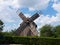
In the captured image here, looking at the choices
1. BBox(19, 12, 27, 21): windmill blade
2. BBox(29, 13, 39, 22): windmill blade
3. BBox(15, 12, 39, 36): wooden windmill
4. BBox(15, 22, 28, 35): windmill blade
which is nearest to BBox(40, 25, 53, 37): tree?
BBox(29, 13, 39, 22): windmill blade

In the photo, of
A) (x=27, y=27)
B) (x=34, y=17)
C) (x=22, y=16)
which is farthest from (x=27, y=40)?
(x=22, y=16)

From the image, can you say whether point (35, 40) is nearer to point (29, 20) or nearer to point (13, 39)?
point (13, 39)

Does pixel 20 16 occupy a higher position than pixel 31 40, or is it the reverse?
pixel 20 16

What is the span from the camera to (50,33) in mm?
66438

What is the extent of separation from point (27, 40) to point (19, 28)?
795 centimetres

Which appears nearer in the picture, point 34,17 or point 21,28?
point 21,28

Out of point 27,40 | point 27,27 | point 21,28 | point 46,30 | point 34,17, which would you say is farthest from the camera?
point 46,30

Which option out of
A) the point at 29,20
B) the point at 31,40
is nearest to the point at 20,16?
the point at 29,20

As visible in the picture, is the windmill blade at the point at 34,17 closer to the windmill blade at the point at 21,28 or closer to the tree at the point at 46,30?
the windmill blade at the point at 21,28

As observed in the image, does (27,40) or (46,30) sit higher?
(46,30)

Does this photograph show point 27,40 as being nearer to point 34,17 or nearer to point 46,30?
point 34,17

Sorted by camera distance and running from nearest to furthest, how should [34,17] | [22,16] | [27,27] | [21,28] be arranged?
[21,28] → [27,27] → [34,17] → [22,16]

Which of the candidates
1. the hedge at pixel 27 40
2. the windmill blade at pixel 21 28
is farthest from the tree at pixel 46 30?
the hedge at pixel 27 40

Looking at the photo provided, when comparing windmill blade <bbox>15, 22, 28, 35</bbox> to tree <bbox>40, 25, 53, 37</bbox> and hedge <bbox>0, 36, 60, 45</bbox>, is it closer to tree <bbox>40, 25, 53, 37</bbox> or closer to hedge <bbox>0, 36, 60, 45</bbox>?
hedge <bbox>0, 36, 60, 45</bbox>
